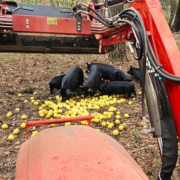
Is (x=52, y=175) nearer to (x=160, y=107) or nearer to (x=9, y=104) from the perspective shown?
(x=160, y=107)

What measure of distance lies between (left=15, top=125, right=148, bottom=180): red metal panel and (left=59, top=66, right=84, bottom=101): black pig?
14.4 feet

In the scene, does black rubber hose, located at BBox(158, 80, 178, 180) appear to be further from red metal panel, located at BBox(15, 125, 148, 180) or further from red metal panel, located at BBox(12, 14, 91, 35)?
red metal panel, located at BBox(12, 14, 91, 35)

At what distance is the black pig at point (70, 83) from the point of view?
626 centimetres

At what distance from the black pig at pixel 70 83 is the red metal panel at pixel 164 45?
12.5ft

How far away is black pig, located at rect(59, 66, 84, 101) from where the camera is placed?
626cm

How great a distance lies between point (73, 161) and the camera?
1484 millimetres

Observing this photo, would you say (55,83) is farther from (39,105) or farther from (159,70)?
(159,70)

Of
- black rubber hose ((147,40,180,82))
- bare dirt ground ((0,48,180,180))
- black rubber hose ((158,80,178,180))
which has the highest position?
black rubber hose ((147,40,180,82))

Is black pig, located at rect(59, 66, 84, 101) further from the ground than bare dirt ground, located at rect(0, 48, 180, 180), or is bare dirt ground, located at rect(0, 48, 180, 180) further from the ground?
black pig, located at rect(59, 66, 84, 101)

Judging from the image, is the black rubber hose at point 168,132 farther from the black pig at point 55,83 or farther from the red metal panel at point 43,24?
the black pig at point 55,83

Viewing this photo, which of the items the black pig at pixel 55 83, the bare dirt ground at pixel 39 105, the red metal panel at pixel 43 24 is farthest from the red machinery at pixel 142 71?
the black pig at pixel 55 83

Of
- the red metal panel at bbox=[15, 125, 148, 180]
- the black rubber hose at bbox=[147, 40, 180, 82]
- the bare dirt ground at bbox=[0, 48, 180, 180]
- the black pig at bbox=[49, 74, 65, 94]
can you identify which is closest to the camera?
the red metal panel at bbox=[15, 125, 148, 180]

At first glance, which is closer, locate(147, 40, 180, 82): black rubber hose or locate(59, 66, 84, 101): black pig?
locate(147, 40, 180, 82): black rubber hose

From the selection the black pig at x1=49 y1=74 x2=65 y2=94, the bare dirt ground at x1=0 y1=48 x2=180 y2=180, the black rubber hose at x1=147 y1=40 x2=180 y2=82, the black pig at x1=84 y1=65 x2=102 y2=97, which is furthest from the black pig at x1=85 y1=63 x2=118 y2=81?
the black rubber hose at x1=147 y1=40 x2=180 y2=82
